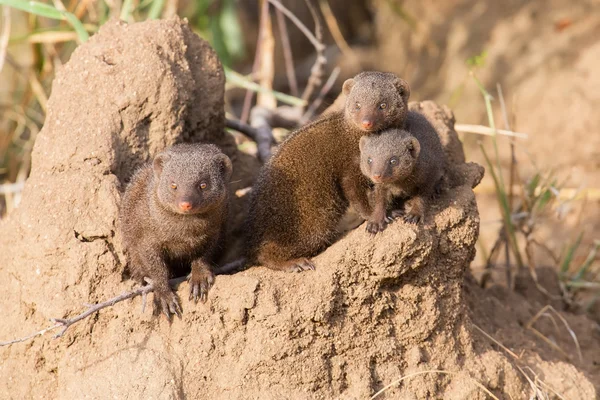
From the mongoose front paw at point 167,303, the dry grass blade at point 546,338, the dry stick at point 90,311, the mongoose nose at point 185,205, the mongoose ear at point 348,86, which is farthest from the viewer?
the dry grass blade at point 546,338

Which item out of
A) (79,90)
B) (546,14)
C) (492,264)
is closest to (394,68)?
(546,14)

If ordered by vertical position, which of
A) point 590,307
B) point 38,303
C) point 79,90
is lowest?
point 590,307

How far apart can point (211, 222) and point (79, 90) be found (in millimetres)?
992

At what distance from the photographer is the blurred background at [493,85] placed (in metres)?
5.04

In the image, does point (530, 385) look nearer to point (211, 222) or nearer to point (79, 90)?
point (211, 222)

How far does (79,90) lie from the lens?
3947mm

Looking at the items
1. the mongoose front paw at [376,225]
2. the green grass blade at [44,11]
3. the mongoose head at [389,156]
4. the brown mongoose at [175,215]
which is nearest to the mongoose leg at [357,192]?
the mongoose head at [389,156]

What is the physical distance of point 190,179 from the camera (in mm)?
3506

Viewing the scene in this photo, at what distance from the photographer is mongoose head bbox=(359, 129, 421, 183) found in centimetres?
368

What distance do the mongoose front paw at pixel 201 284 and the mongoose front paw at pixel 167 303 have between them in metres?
0.09

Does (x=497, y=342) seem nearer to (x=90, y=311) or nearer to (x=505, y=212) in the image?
(x=505, y=212)

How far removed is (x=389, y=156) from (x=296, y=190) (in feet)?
1.91

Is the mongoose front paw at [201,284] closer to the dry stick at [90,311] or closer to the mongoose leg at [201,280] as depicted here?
the mongoose leg at [201,280]

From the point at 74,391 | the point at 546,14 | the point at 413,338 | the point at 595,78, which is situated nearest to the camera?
the point at 74,391
